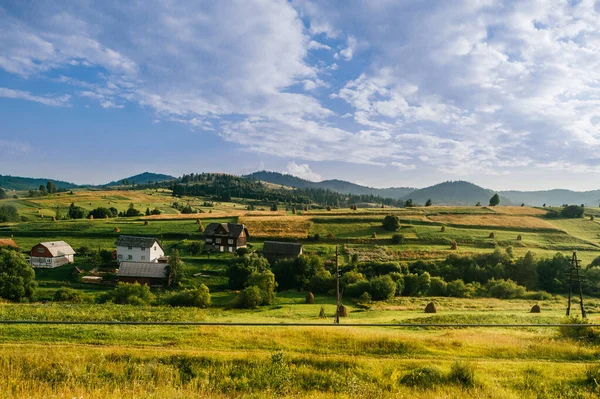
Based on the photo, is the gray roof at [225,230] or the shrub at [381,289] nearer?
the shrub at [381,289]

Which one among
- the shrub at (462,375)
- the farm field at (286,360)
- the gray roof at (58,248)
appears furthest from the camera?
the gray roof at (58,248)

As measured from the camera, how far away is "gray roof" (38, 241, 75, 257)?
201ft

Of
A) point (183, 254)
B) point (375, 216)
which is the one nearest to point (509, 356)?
point (183, 254)

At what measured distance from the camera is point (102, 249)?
6681 cm

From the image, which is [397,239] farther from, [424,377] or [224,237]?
[424,377]

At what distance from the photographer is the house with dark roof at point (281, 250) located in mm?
66375

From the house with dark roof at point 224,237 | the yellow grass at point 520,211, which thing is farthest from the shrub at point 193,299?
the yellow grass at point 520,211

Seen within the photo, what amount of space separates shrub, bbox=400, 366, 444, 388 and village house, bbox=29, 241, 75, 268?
2802 inches

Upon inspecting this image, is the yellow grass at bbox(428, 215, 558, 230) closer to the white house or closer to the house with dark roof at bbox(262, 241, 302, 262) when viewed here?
the house with dark roof at bbox(262, 241, 302, 262)

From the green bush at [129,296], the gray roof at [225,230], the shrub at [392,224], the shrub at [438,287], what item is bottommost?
the shrub at [438,287]

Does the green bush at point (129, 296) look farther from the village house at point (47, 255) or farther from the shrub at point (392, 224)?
the shrub at point (392, 224)

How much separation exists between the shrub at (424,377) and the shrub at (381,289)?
1551 inches

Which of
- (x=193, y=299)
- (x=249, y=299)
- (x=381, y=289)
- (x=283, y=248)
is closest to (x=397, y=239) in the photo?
(x=283, y=248)

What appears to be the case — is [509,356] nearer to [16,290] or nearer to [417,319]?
[417,319]
